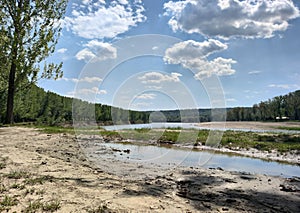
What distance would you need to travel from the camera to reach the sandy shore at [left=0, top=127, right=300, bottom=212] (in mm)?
5105

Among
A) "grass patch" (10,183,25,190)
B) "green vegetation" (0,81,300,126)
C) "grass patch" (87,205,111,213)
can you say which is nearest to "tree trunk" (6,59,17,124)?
"grass patch" (10,183,25,190)

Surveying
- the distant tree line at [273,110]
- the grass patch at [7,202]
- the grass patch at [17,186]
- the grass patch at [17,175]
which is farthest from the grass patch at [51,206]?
the distant tree line at [273,110]

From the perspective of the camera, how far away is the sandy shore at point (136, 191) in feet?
16.8

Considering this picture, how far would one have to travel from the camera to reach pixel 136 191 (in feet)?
20.6

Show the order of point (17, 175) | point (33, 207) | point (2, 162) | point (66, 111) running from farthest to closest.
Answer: point (66, 111), point (2, 162), point (17, 175), point (33, 207)

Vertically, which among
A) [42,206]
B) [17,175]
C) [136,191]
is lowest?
[136,191]

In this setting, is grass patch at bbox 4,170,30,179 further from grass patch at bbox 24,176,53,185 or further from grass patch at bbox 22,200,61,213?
grass patch at bbox 22,200,61,213

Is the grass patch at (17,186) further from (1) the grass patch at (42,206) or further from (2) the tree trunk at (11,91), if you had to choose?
(2) the tree trunk at (11,91)

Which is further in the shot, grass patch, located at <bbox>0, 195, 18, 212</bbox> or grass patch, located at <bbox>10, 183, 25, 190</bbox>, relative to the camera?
grass patch, located at <bbox>10, 183, 25, 190</bbox>

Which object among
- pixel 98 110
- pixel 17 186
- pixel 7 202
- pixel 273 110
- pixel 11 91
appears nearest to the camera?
pixel 7 202

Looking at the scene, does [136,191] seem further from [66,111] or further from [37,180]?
[66,111]

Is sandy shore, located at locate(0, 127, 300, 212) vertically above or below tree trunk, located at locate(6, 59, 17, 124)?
below

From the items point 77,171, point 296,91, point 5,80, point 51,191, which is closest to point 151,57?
point 77,171

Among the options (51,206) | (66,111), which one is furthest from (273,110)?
(51,206)
